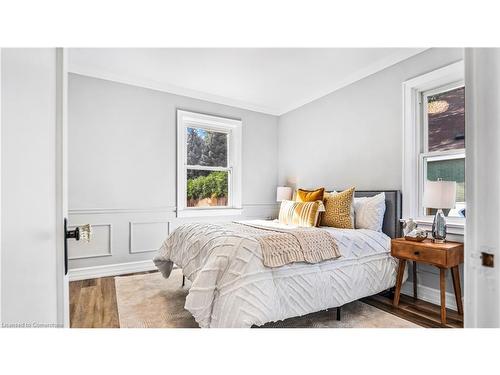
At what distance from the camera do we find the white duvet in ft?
5.74

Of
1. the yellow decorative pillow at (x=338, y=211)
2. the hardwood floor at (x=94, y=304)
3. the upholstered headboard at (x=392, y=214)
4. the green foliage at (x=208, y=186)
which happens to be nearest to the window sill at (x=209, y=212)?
the green foliage at (x=208, y=186)

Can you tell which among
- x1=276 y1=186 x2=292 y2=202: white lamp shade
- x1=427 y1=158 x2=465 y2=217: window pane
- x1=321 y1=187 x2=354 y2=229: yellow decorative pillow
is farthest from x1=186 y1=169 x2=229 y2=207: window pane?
x1=427 y1=158 x2=465 y2=217: window pane

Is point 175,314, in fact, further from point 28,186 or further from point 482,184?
point 482,184

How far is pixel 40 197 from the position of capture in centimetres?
55

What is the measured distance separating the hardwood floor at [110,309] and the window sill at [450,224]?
0.70m

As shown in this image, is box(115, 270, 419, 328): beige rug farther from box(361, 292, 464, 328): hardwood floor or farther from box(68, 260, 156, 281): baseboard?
box(68, 260, 156, 281): baseboard

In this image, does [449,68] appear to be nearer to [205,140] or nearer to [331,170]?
[331,170]

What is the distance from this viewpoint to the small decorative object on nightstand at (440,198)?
7.22 ft

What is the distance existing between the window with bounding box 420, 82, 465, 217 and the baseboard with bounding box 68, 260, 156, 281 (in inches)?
136

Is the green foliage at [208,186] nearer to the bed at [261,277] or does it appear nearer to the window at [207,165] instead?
the window at [207,165]

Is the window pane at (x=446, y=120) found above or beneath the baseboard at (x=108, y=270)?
above

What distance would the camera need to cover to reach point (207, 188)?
435 centimetres
